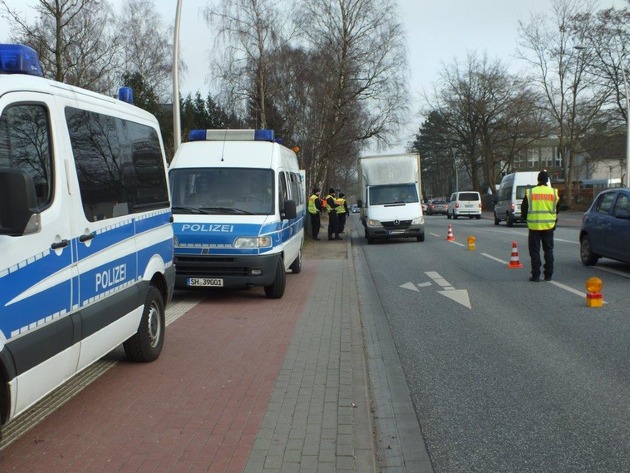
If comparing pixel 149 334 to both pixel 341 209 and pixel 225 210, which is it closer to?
pixel 225 210

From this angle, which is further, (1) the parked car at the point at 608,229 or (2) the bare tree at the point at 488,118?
(2) the bare tree at the point at 488,118

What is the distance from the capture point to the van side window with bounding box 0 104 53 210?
4090 mm

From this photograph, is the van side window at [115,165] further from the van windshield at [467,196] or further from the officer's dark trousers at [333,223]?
the van windshield at [467,196]

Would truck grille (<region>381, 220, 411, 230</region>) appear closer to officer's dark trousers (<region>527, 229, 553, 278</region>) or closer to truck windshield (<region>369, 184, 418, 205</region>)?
truck windshield (<region>369, 184, 418, 205</region>)

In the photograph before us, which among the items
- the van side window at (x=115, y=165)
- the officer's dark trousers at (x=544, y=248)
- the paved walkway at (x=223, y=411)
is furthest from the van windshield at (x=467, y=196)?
the van side window at (x=115, y=165)

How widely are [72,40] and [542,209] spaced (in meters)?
22.8

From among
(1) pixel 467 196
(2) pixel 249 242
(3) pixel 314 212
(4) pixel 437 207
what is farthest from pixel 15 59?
(4) pixel 437 207

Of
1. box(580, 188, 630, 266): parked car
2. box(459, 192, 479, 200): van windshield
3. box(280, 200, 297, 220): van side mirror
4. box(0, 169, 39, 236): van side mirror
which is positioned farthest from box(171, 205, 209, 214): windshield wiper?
box(459, 192, 479, 200): van windshield

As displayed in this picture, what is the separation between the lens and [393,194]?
2450cm

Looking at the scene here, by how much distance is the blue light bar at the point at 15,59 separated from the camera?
14.2 feet

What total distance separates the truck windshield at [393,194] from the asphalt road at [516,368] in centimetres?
1063

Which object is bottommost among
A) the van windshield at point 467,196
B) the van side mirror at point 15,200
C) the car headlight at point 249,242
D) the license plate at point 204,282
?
the license plate at point 204,282

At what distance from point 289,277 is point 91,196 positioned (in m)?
9.67

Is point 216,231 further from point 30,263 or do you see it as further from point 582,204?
point 582,204
